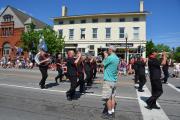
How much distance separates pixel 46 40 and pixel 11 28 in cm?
1375

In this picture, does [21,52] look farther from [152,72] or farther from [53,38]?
[152,72]

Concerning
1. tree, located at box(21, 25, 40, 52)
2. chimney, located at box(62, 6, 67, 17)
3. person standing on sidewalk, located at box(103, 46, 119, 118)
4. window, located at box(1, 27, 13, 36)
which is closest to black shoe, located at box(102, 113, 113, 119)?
person standing on sidewalk, located at box(103, 46, 119, 118)

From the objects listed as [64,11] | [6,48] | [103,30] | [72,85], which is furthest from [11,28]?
[72,85]

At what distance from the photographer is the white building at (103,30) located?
37938mm

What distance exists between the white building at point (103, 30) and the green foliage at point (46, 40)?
6.18ft

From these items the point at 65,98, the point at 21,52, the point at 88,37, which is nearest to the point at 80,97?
the point at 65,98

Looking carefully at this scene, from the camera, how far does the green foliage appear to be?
134ft

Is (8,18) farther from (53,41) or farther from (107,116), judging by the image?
(107,116)

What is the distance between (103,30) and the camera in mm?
39719

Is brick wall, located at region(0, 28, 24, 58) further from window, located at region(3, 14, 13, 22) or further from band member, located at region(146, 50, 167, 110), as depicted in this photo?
band member, located at region(146, 50, 167, 110)

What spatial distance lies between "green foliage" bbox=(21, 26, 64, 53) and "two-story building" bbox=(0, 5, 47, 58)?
23.3 ft

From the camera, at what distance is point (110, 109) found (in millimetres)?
6973

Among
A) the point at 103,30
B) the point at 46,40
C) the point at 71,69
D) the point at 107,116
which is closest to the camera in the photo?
the point at 107,116

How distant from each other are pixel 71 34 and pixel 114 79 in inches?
1403
